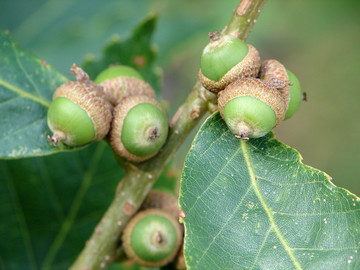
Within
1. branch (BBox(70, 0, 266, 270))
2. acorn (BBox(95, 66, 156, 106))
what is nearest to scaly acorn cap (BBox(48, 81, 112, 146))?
acorn (BBox(95, 66, 156, 106))

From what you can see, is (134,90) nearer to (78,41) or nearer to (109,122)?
(109,122)

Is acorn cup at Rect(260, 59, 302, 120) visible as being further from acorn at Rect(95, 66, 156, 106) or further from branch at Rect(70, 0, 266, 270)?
acorn at Rect(95, 66, 156, 106)

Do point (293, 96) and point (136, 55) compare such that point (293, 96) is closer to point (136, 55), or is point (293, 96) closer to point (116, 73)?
point (116, 73)

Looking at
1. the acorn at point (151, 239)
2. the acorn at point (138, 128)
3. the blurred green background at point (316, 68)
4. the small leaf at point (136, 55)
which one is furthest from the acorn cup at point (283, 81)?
the blurred green background at point (316, 68)

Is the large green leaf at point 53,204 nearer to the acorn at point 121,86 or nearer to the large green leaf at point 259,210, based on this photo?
the acorn at point 121,86

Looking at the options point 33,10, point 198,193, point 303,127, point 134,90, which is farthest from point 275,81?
point 303,127
